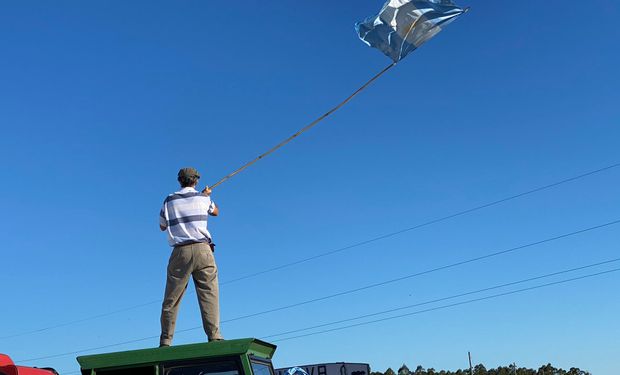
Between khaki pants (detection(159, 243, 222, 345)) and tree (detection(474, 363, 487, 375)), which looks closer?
khaki pants (detection(159, 243, 222, 345))

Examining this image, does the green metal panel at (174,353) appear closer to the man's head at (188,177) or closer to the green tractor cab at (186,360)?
the green tractor cab at (186,360)

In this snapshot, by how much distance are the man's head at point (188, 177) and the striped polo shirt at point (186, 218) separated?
8.0 inches

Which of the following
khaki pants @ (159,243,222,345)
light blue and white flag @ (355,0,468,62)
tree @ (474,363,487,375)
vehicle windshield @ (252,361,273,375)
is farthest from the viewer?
tree @ (474,363,487,375)

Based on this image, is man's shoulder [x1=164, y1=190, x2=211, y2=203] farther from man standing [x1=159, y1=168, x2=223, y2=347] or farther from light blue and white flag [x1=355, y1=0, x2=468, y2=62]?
light blue and white flag [x1=355, y1=0, x2=468, y2=62]

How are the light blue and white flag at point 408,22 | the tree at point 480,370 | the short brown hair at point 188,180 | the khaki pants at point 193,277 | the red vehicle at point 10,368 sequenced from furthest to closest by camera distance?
the tree at point 480,370 → the light blue and white flag at point 408,22 → the short brown hair at point 188,180 → the red vehicle at point 10,368 → the khaki pants at point 193,277

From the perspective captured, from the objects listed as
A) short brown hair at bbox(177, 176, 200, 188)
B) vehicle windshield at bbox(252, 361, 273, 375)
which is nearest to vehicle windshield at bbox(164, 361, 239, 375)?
vehicle windshield at bbox(252, 361, 273, 375)

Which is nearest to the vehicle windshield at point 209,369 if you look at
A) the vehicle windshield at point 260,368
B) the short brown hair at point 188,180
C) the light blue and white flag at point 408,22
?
the vehicle windshield at point 260,368

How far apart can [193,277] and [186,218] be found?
2.40ft

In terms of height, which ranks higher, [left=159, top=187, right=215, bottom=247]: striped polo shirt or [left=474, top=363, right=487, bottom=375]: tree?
[left=474, top=363, right=487, bottom=375]: tree

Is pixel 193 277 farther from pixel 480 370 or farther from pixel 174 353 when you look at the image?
pixel 480 370

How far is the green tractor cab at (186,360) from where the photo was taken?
696cm

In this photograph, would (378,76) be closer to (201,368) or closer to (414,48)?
(414,48)

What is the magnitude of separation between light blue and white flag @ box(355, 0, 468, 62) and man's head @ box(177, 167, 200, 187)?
4.09 m

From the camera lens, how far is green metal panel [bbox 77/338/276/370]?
6.96m
